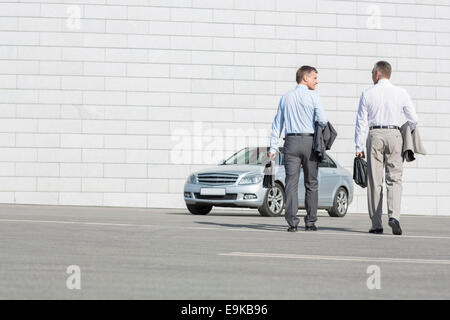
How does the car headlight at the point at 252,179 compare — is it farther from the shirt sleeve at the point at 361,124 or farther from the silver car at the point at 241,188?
the shirt sleeve at the point at 361,124

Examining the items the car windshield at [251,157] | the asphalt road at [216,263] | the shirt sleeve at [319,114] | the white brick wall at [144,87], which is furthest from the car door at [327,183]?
the shirt sleeve at [319,114]

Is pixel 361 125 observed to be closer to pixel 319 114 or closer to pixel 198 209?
pixel 319 114

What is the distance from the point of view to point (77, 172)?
25094mm

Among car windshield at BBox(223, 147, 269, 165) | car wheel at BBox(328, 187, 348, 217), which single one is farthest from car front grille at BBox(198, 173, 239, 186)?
car wheel at BBox(328, 187, 348, 217)

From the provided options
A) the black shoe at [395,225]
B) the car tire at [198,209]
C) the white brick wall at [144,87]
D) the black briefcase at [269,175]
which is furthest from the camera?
the white brick wall at [144,87]

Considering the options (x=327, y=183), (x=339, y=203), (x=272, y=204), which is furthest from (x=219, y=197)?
(x=339, y=203)

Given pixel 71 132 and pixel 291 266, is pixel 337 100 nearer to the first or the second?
pixel 71 132

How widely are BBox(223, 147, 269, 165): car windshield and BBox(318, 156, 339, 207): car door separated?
1227 mm

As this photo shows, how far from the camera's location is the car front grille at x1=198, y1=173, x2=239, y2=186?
Answer: 18.9m

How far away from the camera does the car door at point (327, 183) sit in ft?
66.5

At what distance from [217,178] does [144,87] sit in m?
6.90

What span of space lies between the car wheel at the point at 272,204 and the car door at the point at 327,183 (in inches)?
57.5

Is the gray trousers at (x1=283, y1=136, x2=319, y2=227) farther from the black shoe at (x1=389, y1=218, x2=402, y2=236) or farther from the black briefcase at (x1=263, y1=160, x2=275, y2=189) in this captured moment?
the black shoe at (x1=389, y1=218, x2=402, y2=236)
